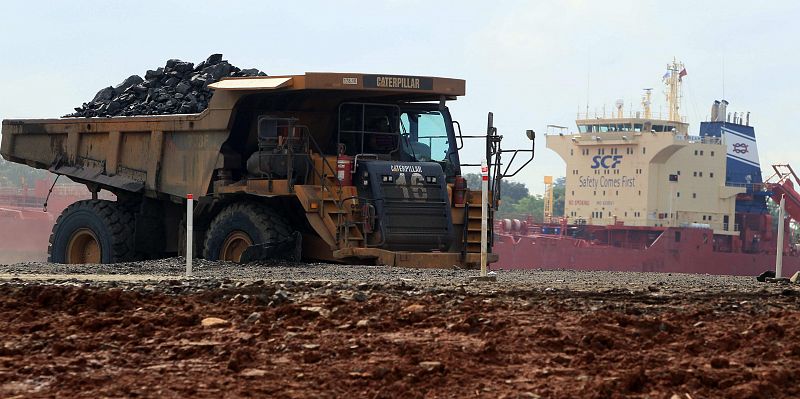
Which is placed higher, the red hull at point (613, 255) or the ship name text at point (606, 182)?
the ship name text at point (606, 182)

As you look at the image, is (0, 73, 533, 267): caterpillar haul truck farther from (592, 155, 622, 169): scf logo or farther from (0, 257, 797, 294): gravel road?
(592, 155, 622, 169): scf logo

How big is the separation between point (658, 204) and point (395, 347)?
205ft

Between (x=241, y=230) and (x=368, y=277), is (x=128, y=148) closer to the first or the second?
(x=241, y=230)

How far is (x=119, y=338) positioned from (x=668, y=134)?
195ft

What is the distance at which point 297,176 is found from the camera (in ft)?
56.1

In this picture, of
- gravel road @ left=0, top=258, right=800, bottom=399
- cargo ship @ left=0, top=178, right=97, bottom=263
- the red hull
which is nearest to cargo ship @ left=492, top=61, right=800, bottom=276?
the red hull

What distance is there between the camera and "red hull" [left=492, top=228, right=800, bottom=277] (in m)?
63.5

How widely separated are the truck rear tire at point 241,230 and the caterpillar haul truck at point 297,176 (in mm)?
19

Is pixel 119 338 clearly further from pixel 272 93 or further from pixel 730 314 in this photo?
pixel 272 93

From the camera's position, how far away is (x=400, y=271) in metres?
14.2

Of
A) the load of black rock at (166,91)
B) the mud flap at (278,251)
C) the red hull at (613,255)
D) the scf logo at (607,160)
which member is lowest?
the red hull at (613,255)

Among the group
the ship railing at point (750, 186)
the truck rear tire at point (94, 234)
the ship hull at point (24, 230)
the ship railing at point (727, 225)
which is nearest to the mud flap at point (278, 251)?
the truck rear tire at point (94, 234)

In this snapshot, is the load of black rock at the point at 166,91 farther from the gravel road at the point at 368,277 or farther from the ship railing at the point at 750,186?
the ship railing at the point at 750,186

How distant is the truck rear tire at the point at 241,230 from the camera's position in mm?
16484
